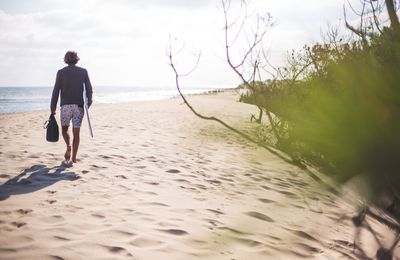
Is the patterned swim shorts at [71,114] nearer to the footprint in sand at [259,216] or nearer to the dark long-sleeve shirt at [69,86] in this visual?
the dark long-sleeve shirt at [69,86]

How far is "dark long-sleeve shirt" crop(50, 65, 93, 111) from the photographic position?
575 cm

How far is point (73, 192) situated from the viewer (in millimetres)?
4164

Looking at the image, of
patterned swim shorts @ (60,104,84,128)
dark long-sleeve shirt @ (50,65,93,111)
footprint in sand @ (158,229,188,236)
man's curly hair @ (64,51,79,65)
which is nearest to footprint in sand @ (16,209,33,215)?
footprint in sand @ (158,229,188,236)

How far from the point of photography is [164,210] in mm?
3811

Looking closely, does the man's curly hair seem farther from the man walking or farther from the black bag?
the black bag

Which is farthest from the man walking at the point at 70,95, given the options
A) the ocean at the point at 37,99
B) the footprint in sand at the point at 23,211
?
the ocean at the point at 37,99

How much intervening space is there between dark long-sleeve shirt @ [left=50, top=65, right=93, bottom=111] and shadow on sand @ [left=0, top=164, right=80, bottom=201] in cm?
117

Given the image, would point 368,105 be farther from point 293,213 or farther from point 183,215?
point 183,215

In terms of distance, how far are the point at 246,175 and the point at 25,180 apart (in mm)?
3714

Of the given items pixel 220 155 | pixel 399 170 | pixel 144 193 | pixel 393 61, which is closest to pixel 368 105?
pixel 393 61

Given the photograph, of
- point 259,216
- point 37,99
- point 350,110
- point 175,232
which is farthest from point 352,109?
point 37,99

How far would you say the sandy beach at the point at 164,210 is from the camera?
2889 mm

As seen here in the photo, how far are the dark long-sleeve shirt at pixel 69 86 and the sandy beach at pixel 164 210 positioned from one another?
1161 millimetres

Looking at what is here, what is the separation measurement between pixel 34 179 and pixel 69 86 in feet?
6.05
